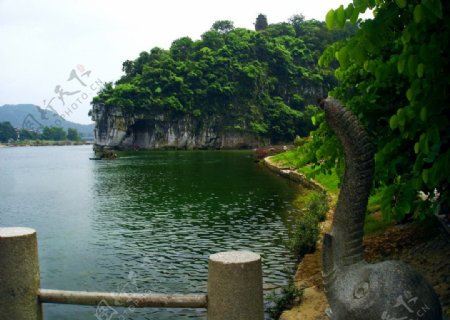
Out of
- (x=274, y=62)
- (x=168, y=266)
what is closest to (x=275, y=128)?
(x=274, y=62)

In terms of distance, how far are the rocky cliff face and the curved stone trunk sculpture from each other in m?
101

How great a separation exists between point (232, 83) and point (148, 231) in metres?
93.2

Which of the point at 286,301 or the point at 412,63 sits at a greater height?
the point at 412,63

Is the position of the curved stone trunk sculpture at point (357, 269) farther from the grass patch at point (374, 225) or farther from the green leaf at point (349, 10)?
the grass patch at point (374, 225)

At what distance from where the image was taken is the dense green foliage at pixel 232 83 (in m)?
104

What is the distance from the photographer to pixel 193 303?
205 inches

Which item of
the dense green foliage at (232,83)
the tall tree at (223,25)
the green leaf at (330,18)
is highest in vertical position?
the tall tree at (223,25)

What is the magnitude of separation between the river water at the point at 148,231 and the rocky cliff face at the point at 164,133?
228 feet

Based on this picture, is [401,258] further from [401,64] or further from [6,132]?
[6,132]

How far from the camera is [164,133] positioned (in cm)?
10525

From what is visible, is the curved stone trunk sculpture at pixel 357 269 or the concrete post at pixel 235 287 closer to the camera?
the curved stone trunk sculpture at pixel 357 269

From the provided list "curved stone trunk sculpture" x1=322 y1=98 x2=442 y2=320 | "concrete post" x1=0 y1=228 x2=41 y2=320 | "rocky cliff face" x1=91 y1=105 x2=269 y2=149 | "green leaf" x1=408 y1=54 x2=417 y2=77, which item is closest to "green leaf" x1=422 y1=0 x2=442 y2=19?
"green leaf" x1=408 y1=54 x2=417 y2=77

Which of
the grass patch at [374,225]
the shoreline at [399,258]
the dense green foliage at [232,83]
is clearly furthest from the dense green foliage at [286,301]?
the dense green foliage at [232,83]

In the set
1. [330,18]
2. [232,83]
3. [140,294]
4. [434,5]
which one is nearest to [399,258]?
[140,294]
